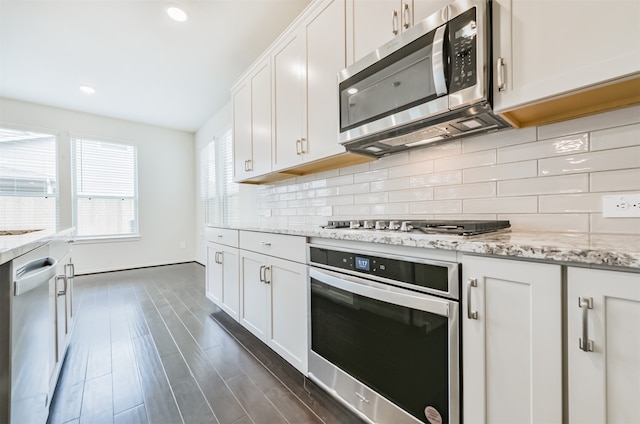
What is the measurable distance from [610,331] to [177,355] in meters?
2.29

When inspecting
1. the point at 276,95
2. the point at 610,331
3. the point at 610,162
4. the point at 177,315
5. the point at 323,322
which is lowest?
the point at 177,315

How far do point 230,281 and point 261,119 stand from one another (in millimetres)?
1497

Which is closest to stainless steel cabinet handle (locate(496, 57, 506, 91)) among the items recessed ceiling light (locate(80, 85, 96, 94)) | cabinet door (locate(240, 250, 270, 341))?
cabinet door (locate(240, 250, 270, 341))

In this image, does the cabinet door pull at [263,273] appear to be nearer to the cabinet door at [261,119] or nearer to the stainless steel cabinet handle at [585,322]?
the cabinet door at [261,119]

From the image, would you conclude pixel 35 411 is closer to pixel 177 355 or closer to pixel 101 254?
pixel 177 355

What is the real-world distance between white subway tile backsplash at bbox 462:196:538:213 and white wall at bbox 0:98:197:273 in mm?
5324

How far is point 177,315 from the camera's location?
267 cm

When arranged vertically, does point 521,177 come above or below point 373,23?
below

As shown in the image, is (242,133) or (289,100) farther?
(242,133)

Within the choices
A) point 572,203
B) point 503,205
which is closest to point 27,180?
point 503,205

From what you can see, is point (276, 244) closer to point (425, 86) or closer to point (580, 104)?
point (425, 86)

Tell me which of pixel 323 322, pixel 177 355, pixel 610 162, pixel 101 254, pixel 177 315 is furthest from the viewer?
pixel 101 254

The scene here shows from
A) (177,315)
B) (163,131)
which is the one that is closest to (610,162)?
(177,315)

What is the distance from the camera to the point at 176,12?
2174 mm
